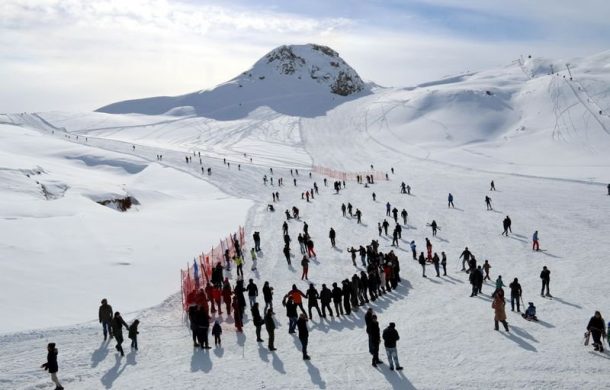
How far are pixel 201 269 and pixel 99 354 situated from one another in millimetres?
9136

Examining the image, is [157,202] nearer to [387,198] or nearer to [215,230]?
[215,230]

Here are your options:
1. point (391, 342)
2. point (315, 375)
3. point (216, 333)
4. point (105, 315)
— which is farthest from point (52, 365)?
point (391, 342)

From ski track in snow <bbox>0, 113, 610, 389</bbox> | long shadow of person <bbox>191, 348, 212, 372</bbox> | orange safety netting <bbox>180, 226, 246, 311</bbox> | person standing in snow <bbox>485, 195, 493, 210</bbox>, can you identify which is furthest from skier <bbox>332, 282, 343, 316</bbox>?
person standing in snow <bbox>485, 195, 493, 210</bbox>

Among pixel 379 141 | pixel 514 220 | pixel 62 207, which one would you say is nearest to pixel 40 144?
pixel 62 207

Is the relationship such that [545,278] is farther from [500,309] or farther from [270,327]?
[270,327]

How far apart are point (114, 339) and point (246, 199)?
28.4m

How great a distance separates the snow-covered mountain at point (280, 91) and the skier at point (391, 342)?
95.3 metres

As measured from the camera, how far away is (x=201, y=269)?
901 inches

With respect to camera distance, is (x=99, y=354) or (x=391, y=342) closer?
(x=391, y=342)

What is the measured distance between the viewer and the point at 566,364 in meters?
12.2

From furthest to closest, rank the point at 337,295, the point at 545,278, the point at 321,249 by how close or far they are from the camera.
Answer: the point at 321,249, the point at 545,278, the point at 337,295

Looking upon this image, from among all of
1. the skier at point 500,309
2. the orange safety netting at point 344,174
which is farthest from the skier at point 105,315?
the orange safety netting at point 344,174

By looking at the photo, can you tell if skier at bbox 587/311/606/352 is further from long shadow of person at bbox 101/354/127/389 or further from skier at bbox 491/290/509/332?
long shadow of person at bbox 101/354/127/389

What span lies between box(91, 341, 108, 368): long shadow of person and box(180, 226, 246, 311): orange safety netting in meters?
2.84
